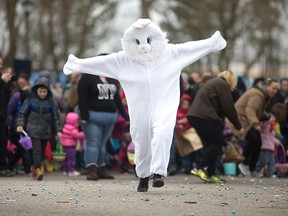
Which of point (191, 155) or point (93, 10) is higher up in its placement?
point (93, 10)

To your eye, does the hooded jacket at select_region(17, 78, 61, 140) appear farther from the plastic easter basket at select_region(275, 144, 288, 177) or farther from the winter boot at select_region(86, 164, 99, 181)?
the plastic easter basket at select_region(275, 144, 288, 177)

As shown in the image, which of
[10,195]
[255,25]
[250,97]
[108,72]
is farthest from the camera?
[255,25]

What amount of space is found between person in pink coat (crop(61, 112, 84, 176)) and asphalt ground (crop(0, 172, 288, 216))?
7.06 ft

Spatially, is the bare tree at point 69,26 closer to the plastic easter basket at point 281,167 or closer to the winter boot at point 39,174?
the plastic easter basket at point 281,167

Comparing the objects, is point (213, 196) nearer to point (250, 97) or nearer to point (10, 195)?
point (10, 195)

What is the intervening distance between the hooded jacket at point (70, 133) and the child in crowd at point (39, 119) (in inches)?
78.4

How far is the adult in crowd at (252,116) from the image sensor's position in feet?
53.4

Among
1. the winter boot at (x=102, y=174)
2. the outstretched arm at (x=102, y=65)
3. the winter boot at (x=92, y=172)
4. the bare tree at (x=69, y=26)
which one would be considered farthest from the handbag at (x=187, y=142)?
the bare tree at (x=69, y=26)

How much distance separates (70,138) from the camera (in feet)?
57.1

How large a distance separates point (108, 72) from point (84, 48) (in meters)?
37.3

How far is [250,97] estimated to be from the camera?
53.8 ft

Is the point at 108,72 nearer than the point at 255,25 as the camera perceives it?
Yes

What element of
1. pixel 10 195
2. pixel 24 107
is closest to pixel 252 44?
pixel 24 107

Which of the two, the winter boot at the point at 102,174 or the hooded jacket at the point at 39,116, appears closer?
the hooded jacket at the point at 39,116
